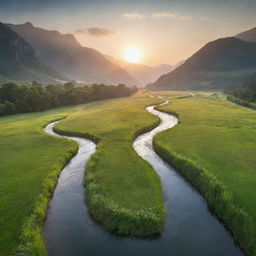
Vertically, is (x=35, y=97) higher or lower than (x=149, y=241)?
higher

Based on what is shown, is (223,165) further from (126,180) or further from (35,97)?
(35,97)

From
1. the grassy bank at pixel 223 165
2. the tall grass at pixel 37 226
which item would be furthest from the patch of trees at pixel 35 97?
the tall grass at pixel 37 226

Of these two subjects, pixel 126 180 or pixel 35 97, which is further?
pixel 35 97

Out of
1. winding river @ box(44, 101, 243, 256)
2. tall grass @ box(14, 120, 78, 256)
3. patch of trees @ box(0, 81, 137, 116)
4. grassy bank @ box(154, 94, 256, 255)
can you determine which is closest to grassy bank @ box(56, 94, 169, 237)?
winding river @ box(44, 101, 243, 256)

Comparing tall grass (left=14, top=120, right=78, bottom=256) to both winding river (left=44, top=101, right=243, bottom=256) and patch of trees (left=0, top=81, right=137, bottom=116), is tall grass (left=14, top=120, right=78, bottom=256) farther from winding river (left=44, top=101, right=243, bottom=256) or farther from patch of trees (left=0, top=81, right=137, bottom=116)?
patch of trees (left=0, top=81, right=137, bottom=116)

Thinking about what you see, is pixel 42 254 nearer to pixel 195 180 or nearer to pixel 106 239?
pixel 106 239

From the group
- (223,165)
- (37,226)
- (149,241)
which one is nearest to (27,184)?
(37,226)
